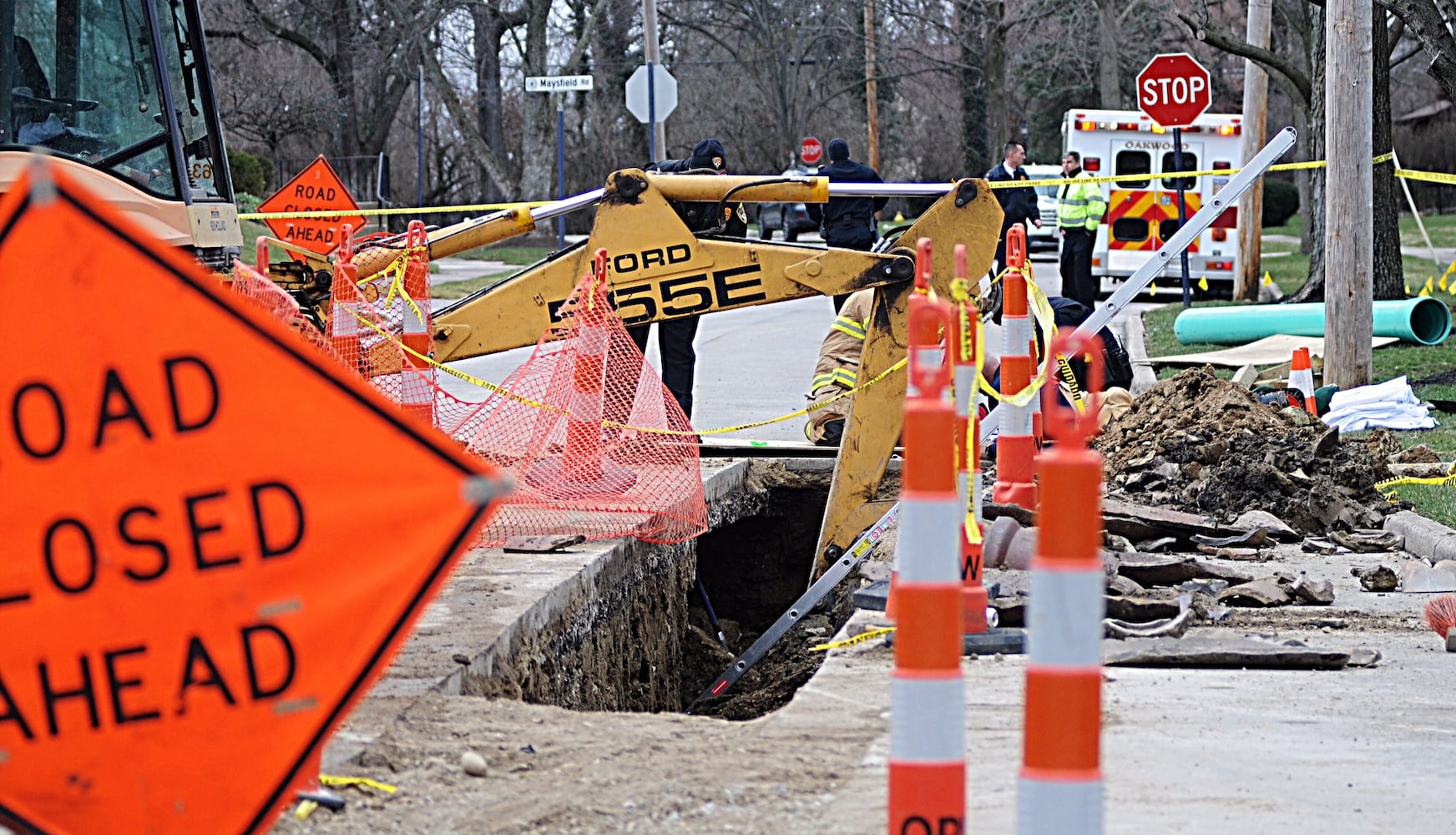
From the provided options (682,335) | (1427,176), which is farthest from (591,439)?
(1427,176)

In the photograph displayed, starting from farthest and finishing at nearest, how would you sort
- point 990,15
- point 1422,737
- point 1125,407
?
point 990,15
point 1125,407
point 1422,737

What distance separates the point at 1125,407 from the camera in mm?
10633

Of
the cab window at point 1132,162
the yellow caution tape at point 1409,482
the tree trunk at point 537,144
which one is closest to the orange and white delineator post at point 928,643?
the yellow caution tape at point 1409,482

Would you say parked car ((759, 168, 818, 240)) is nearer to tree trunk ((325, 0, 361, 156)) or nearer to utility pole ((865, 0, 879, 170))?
utility pole ((865, 0, 879, 170))

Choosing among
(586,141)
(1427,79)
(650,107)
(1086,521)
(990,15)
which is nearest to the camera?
(1086,521)

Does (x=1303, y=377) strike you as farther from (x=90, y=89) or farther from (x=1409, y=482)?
(x=90, y=89)

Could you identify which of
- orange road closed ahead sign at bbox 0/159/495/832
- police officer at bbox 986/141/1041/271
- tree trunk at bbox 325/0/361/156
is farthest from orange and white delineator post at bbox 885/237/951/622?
tree trunk at bbox 325/0/361/156

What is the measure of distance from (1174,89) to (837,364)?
33.5 ft

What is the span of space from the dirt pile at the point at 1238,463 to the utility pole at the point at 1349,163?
2.34 metres

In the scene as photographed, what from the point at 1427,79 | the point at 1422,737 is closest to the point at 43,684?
the point at 1422,737

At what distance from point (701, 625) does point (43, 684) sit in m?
6.63

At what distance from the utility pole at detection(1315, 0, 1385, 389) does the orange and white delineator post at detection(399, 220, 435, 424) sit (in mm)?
7047

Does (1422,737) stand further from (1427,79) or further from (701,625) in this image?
(1427,79)

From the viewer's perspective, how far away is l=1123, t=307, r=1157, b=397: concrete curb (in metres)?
14.6
